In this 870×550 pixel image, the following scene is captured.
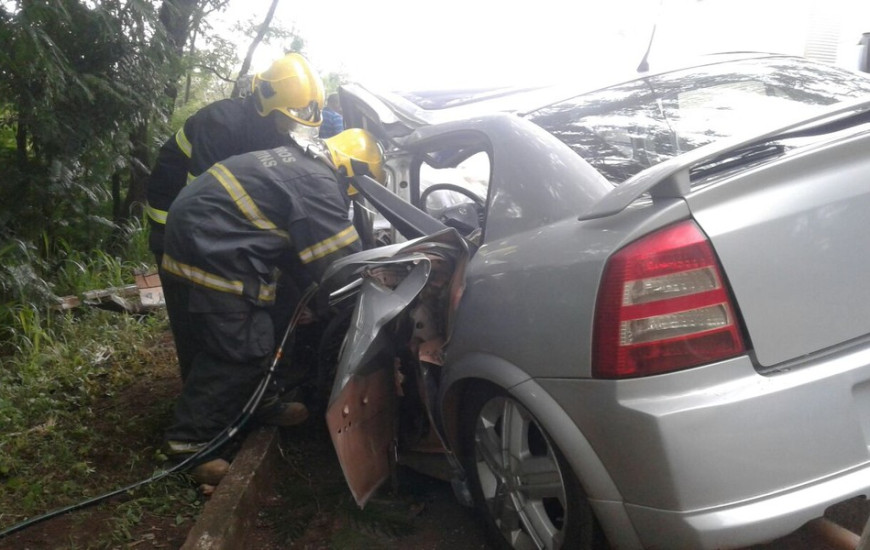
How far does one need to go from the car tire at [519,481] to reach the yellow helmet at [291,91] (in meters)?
2.29

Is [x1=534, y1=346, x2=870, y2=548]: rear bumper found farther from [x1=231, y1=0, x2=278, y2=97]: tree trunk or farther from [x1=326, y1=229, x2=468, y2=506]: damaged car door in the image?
[x1=231, y1=0, x2=278, y2=97]: tree trunk

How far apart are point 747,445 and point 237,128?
3357 millimetres

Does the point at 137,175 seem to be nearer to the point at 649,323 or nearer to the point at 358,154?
the point at 358,154

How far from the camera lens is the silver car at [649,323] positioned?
1859 mm

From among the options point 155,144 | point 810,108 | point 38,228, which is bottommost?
point 38,228

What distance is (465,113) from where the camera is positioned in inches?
125

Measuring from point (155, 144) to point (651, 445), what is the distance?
655 cm

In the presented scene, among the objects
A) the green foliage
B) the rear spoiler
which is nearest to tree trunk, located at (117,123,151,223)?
the green foliage

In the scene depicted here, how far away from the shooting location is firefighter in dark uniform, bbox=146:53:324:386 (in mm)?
4223

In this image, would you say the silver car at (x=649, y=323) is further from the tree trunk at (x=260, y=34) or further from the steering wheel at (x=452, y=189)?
the tree trunk at (x=260, y=34)

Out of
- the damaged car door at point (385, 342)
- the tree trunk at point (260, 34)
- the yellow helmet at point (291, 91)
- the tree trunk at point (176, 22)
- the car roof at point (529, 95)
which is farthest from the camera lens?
the tree trunk at point (260, 34)

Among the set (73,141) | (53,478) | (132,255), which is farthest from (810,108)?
(132,255)

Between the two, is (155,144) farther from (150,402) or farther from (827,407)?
(827,407)

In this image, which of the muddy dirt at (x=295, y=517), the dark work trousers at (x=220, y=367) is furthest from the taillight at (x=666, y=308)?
the dark work trousers at (x=220, y=367)
